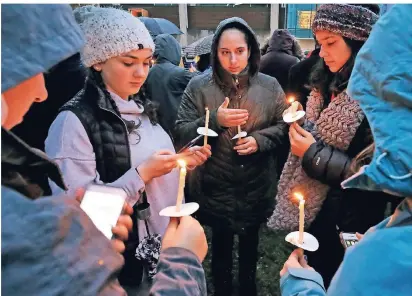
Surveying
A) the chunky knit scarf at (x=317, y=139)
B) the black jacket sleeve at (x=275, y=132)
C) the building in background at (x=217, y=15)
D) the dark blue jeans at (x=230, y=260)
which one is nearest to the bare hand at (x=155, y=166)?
the chunky knit scarf at (x=317, y=139)

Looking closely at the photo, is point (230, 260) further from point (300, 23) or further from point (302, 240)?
point (300, 23)

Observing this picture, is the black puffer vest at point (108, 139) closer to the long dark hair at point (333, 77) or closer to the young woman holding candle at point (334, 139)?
the young woman holding candle at point (334, 139)

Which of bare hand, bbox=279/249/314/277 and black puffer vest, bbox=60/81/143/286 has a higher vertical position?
black puffer vest, bbox=60/81/143/286

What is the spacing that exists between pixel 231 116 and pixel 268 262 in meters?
1.88

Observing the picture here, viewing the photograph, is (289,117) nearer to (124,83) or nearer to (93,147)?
(124,83)

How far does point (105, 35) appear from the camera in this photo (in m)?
2.08

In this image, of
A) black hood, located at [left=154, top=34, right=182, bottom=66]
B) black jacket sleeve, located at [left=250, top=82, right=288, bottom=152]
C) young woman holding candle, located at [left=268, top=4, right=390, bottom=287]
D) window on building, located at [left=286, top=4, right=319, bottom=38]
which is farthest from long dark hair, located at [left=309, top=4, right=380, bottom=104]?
window on building, located at [left=286, top=4, right=319, bottom=38]

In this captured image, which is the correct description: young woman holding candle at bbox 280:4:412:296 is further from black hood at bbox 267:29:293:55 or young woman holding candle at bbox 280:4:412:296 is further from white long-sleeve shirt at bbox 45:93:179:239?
black hood at bbox 267:29:293:55

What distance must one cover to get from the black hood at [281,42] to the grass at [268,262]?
2292 millimetres

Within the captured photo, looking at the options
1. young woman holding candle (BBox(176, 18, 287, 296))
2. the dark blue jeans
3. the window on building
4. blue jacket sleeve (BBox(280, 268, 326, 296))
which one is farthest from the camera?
the window on building

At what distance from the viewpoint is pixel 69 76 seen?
2.96 metres

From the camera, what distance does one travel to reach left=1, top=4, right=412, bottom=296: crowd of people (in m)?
0.78

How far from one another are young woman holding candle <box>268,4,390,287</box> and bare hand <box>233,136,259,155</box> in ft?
1.15

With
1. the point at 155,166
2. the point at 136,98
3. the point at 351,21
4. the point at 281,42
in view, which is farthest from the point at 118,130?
the point at 281,42
